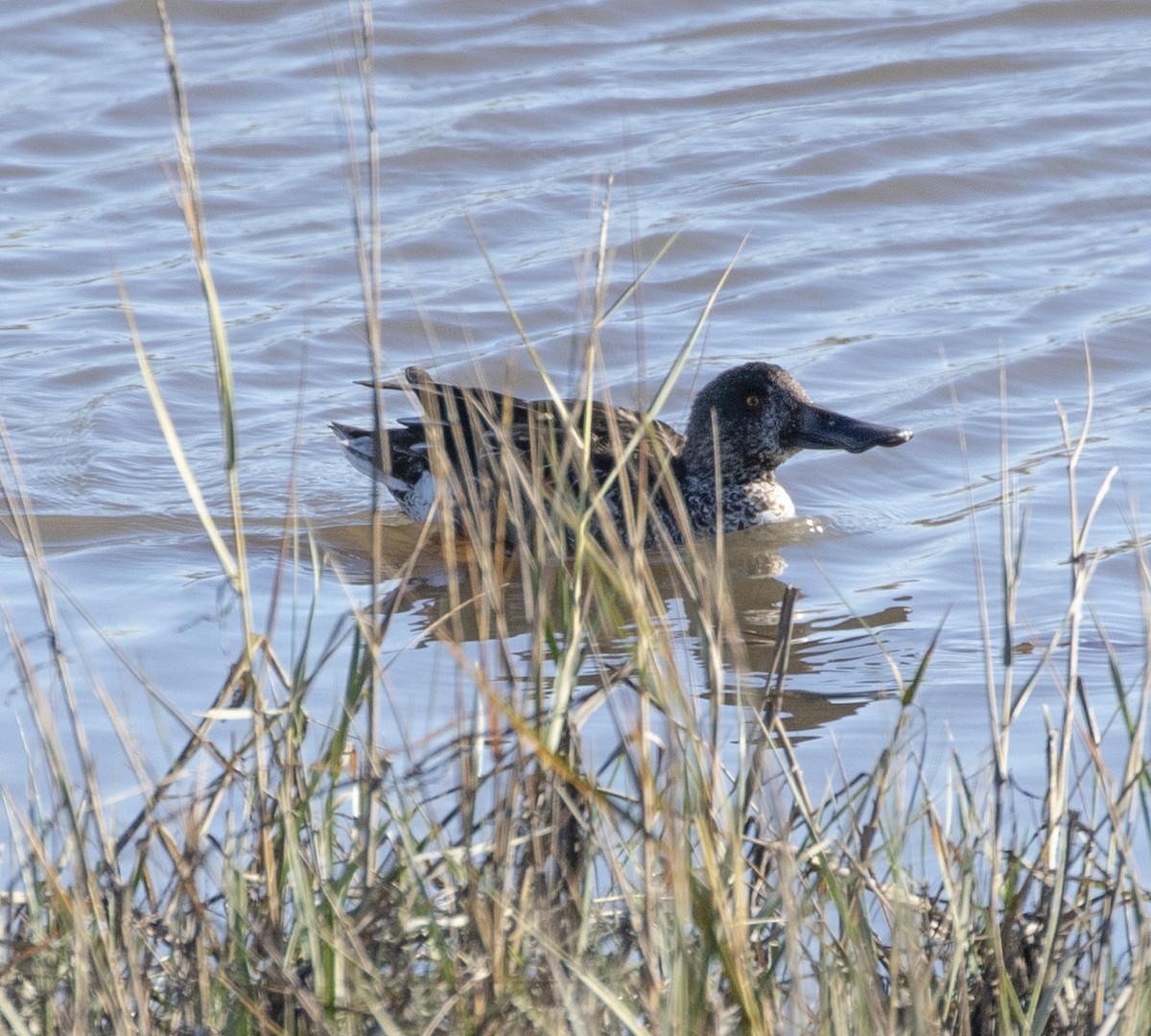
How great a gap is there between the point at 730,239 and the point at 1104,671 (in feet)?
15.0

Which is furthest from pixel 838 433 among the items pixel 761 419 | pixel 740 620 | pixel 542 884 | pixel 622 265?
pixel 542 884

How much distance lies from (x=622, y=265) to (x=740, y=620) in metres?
3.32

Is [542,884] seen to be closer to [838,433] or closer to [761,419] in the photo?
[838,433]

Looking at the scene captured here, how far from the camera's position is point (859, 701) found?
4.60 m

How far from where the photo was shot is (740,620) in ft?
18.8

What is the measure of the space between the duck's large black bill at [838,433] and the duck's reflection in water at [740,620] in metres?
0.39

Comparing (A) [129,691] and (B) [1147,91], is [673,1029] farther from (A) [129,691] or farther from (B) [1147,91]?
(B) [1147,91]

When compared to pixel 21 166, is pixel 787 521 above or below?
below

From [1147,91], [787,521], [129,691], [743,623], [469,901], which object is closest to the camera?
[469,901]

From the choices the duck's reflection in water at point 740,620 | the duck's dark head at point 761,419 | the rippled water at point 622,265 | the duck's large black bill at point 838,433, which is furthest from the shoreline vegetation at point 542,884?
Answer: the duck's dark head at point 761,419

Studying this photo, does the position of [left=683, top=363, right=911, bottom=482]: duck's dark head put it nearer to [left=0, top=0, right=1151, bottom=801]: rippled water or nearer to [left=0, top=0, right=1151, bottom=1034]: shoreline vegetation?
[left=0, top=0, right=1151, bottom=801]: rippled water

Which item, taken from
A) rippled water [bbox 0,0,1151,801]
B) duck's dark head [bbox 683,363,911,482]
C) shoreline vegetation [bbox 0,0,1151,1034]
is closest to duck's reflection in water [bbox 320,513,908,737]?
rippled water [bbox 0,0,1151,801]

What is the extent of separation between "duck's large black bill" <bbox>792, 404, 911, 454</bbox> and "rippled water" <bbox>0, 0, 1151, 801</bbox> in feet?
0.84

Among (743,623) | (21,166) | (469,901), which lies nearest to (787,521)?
(743,623)
